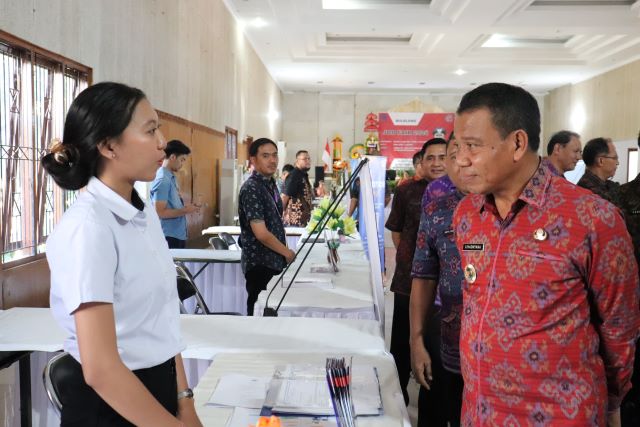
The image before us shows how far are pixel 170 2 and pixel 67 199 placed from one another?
287 centimetres

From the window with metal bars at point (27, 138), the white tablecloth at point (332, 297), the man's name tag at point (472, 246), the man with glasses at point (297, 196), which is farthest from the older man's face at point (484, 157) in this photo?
the man with glasses at point (297, 196)

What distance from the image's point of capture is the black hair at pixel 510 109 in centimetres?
131

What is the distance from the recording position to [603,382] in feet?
4.09

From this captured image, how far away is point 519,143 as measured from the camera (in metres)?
1.31

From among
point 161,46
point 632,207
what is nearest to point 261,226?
point 632,207

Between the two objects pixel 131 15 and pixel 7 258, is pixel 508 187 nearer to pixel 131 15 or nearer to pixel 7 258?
pixel 7 258

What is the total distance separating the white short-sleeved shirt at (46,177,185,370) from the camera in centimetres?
104

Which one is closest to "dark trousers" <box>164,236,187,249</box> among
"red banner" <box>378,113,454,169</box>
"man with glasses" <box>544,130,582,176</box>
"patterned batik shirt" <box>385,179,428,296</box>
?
"patterned batik shirt" <box>385,179,428,296</box>

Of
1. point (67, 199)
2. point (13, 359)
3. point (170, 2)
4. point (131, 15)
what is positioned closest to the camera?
point (13, 359)

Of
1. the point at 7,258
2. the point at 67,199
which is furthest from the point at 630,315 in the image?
the point at 67,199

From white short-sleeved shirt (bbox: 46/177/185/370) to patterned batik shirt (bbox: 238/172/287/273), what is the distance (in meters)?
2.05

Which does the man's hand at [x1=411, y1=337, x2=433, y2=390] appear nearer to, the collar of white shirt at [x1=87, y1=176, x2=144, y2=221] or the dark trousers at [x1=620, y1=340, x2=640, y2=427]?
the dark trousers at [x1=620, y1=340, x2=640, y2=427]

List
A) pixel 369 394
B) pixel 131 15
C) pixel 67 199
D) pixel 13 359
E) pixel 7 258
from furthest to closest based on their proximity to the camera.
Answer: pixel 131 15, pixel 67 199, pixel 7 258, pixel 13 359, pixel 369 394

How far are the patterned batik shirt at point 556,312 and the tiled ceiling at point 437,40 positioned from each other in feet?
25.5
